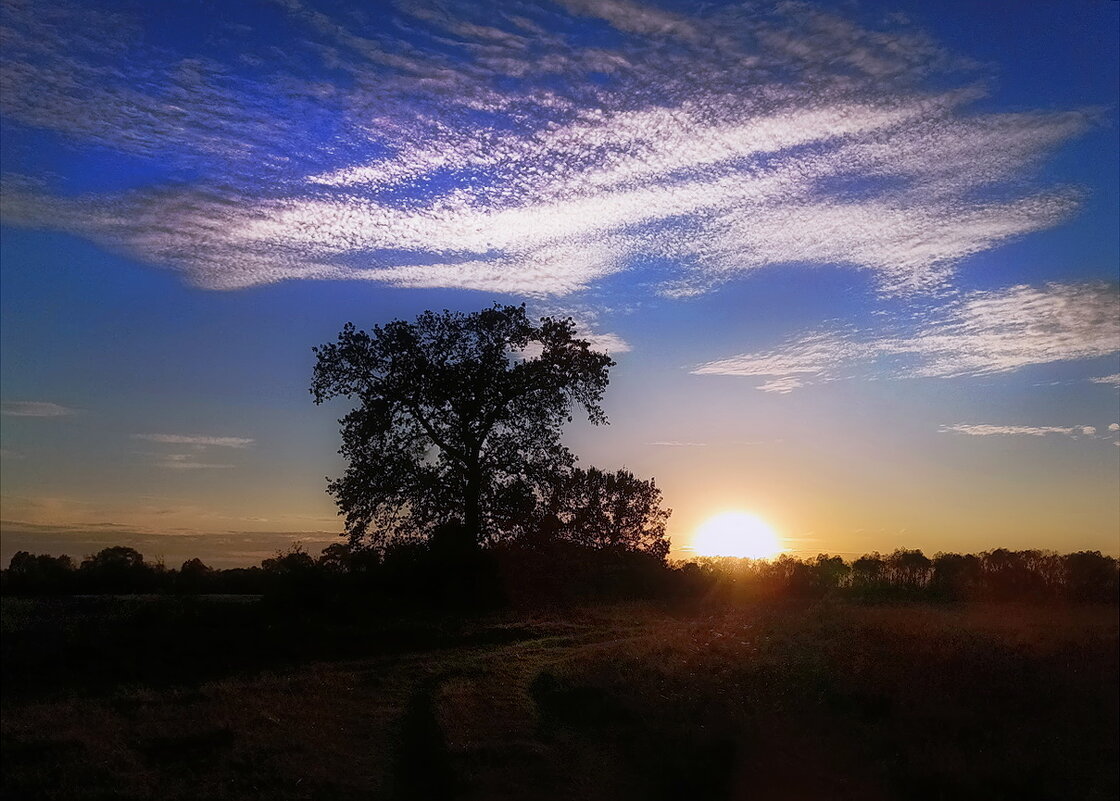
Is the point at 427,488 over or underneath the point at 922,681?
over

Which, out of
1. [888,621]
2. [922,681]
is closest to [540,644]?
[888,621]

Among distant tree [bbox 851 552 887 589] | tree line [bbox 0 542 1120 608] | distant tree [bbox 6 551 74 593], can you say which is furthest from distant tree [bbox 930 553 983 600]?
distant tree [bbox 6 551 74 593]

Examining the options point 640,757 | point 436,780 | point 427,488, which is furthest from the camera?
point 427,488

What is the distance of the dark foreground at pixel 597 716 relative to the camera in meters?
10.2

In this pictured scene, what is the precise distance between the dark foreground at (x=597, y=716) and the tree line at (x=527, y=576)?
2.35 ft

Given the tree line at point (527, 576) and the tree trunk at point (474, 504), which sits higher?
the tree trunk at point (474, 504)

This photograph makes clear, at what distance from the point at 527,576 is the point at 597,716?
65.5 feet

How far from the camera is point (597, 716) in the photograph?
46.1 feet

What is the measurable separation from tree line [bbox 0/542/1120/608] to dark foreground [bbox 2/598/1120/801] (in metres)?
0.72

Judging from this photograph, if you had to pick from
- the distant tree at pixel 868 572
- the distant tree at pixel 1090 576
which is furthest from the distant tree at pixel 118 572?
the distant tree at pixel 1090 576

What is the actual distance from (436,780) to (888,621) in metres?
8.81

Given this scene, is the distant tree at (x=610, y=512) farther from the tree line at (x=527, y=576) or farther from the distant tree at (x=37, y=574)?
the distant tree at (x=37, y=574)

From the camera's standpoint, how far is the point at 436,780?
36.4 feet

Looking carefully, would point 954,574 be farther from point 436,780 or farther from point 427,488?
point 427,488
